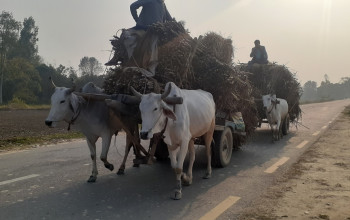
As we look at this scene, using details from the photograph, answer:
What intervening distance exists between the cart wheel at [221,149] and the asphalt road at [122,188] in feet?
0.51

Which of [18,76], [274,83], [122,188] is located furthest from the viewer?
[18,76]

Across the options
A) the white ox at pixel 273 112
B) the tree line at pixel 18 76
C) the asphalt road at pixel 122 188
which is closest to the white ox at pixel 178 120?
the asphalt road at pixel 122 188

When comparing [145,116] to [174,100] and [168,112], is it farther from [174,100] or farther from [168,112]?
[174,100]

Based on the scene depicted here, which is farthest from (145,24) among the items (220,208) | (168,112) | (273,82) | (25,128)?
(25,128)

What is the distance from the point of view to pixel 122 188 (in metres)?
5.28

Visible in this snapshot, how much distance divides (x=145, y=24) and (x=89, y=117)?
2.09 m

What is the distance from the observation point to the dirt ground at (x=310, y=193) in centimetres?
407

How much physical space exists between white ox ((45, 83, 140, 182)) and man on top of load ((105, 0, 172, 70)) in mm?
1021

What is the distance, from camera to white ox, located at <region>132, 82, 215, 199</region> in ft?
14.5

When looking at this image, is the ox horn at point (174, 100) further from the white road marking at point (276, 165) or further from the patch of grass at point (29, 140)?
the patch of grass at point (29, 140)

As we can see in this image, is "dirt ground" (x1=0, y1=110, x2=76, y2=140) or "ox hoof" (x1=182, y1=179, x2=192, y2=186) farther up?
"ox hoof" (x1=182, y1=179, x2=192, y2=186)

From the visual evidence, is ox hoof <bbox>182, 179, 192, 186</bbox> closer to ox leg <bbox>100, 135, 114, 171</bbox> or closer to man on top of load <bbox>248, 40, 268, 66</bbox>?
ox leg <bbox>100, 135, 114, 171</bbox>

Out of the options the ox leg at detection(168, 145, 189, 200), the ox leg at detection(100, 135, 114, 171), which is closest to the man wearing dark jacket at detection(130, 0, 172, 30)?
the ox leg at detection(100, 135, 114, 171)

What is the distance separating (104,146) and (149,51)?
1.88 m
